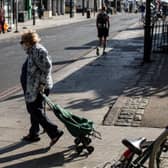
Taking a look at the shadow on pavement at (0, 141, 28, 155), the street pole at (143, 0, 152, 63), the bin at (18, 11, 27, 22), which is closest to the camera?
the shadow on pavement at (0, 141, 28, 155)

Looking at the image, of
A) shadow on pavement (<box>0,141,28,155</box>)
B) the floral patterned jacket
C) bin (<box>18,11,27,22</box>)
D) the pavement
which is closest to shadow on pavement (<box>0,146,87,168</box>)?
the pavement

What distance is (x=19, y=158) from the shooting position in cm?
743

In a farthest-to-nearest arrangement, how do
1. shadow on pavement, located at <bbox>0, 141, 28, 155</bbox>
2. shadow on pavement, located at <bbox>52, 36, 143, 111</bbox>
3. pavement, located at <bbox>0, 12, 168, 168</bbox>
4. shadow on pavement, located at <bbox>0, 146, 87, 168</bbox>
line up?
shadow on pavement, located at <bbox>52, 36, 143, 111</bbox>
shadow on pavement, located at <bbox>0, 141, 28, 155</bbox>
pavement, located at <bbox>0, 12, 168, 168</bbox>
shadow on pavement, located at <bbox>0, 146, 87, 168</bbox>

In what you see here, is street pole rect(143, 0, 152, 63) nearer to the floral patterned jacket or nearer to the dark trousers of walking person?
the dark trousers of walking person

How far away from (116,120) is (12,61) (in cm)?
1047

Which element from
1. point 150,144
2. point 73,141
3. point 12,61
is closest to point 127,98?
point 73,141

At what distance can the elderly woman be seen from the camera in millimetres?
7746

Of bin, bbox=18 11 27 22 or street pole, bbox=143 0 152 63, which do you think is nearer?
street pole, bbox=143 0 152 63

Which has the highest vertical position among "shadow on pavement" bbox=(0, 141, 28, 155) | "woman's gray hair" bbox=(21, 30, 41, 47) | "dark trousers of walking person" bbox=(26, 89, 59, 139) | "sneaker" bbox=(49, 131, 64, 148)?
"woman's gray hair" bbox=(21, 30, 41, 47)

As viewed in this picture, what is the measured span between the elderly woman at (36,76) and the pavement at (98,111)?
1.05ft

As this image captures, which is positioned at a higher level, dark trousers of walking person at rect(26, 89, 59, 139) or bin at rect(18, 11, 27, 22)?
dark trousers of walking person at rect(26, 89, 59, 139)

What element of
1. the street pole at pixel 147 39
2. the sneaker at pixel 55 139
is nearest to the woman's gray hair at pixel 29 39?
the sneaker at pixel 55 139

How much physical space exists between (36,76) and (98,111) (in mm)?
2617

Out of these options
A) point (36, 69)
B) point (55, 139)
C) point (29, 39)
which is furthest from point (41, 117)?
point (29, 39)
